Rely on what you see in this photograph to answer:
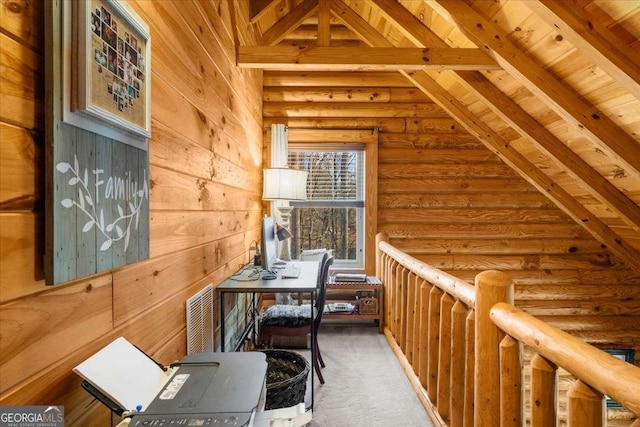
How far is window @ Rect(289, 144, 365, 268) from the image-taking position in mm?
4137

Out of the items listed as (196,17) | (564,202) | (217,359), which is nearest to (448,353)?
(217,359)

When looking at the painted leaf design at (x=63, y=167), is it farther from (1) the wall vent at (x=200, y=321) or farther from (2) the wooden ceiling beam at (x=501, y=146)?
(2) the wooden ceiling beam at (x=501, y=146)

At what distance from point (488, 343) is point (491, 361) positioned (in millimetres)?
72

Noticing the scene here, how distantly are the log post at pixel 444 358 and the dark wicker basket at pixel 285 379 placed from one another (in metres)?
0.74

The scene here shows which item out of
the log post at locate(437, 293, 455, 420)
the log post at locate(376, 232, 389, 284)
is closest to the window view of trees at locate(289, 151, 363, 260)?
the log post at locate(376, 232, 389, 284)

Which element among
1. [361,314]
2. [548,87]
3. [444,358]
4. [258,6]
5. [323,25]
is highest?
[258,6]

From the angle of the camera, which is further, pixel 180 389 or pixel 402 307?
pixel 402 307

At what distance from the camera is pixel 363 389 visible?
7.80ft

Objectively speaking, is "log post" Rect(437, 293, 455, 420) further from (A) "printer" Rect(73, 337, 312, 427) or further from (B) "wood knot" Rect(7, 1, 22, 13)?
(B) "wood knot" Rect(7, 1, 22, 13)

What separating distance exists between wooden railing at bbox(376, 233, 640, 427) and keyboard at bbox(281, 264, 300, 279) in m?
0.82

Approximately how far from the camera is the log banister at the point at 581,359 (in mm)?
756

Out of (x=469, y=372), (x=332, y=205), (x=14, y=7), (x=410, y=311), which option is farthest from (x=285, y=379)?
(x=332, y=205)

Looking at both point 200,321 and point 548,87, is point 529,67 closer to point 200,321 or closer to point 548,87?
point 548,87

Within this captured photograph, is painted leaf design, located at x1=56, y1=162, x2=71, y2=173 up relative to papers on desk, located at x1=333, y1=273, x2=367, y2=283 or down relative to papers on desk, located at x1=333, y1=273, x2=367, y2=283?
up
